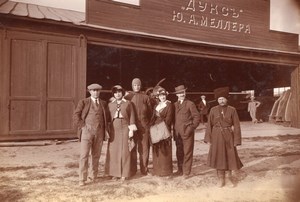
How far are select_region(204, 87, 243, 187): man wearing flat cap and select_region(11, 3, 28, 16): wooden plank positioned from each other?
3635 mm

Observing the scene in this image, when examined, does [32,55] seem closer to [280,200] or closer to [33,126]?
[33,126]

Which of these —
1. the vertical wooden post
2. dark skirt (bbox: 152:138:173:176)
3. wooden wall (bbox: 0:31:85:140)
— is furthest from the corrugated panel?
the vertical wooden post

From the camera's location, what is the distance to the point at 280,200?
3627 mm

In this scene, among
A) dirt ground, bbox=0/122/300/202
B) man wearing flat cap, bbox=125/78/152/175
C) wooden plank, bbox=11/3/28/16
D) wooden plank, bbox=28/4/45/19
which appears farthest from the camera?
wooden plank, bbox=28/4/45/19

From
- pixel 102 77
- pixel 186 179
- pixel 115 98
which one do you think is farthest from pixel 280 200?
pixel 102 77

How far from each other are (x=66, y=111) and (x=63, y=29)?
1.58 metres

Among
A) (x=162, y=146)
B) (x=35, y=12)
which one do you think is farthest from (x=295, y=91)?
(x=35, y=12)

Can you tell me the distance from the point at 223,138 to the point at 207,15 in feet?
13.4

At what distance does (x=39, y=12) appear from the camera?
5730mm

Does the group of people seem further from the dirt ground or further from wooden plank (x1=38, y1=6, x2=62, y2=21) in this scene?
wooden plank (x1=38, y1=6, x2=62, y2=21)

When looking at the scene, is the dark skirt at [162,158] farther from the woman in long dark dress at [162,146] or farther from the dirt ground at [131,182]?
the dirt ground at [131,182]

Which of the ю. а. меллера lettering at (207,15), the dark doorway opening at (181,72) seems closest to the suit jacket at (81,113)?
the dark doorway opening at (181,72)

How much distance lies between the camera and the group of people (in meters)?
3.92

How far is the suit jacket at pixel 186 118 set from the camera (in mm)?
4355
